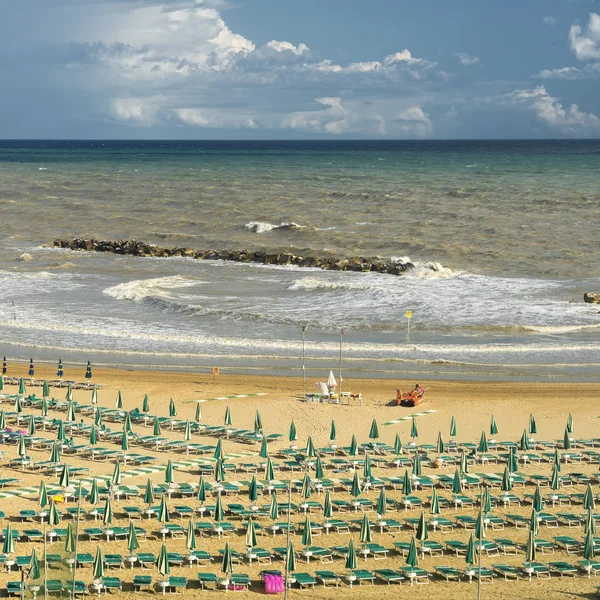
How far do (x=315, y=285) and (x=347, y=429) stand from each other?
2861 cm

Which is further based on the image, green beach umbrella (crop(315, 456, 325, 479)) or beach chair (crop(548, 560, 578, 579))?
green beach umbrella (crop(315, 456, 325, 479))

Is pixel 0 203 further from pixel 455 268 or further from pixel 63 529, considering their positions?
pixel 63 529

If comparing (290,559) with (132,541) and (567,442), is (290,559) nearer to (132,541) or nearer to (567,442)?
(132,541)

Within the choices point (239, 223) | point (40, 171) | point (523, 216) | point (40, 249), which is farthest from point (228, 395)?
point (40, 171)

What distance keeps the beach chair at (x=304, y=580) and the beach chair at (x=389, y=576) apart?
1519 millimetres

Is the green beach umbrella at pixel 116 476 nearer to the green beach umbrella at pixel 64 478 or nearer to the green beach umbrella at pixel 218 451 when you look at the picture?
the green beach umbrella at pixel 64 478

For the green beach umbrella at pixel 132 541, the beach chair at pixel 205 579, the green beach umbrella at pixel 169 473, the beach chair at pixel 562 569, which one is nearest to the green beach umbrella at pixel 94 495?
the green beach umbrella at pixel 169 473

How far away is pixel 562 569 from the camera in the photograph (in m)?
22.8

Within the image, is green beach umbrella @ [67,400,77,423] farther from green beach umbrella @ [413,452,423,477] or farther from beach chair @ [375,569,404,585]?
beach chair @ [375,569,404,585]

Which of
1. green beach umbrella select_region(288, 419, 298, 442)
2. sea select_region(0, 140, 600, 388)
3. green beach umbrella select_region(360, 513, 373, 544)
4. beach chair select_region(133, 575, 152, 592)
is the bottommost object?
beach chair select_region(133, 575, 152, 592)

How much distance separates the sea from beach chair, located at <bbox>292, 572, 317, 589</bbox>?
17263 mm

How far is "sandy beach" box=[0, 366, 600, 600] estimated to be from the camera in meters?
22.3

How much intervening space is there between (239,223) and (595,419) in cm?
6742

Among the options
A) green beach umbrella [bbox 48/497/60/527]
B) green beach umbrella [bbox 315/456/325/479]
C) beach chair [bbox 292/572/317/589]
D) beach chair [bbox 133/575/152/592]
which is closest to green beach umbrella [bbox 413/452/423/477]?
green beach umbrella [bbox 315/456/325/479]
